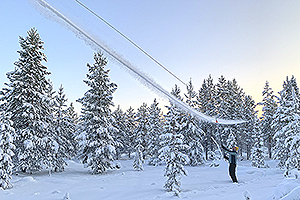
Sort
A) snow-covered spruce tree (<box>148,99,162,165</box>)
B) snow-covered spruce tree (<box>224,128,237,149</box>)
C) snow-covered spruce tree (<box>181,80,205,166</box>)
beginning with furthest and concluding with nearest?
1. snow-covered spruce tree (<box>224,128,237,149</box>)
2. snow-covered spruce tree (<box>148,99,162,165</box>)
3. snow-covered spruce tree (<box>181,80,205,166</box>)

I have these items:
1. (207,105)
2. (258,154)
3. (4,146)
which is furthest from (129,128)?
(4,146)

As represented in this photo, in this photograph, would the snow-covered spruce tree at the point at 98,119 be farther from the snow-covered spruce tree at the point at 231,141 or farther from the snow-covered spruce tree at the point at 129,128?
the snow-covered spruce tree at the point at 129,128

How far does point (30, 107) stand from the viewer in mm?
19859

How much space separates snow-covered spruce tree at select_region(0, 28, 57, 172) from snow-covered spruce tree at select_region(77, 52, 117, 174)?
12.0ft

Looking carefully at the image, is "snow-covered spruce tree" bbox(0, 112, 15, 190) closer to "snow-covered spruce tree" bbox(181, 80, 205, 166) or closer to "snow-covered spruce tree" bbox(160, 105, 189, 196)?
"snow-covered spruce tree" bbox(160, 105, 189, 196)

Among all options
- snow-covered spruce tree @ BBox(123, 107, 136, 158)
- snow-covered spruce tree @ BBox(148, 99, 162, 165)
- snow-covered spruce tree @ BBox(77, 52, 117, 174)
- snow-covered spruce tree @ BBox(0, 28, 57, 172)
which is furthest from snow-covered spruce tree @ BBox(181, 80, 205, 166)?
snow-covered spruce tree @ BBox(123, 107, 136, 158)

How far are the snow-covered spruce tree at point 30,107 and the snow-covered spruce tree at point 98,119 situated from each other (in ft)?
12.0

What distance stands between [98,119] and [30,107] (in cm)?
631

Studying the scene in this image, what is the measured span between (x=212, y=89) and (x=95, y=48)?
1501 inches

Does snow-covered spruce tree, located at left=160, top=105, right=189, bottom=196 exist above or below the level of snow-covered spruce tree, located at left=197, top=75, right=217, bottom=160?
below

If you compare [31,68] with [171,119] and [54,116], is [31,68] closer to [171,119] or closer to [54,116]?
[54,116]

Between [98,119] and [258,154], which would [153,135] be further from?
[98,119]

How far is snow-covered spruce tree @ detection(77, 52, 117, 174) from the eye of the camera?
20703mm

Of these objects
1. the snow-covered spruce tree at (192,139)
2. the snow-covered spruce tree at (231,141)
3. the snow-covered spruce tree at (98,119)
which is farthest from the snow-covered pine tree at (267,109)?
the snow-covered spruce tree at (98,119)
